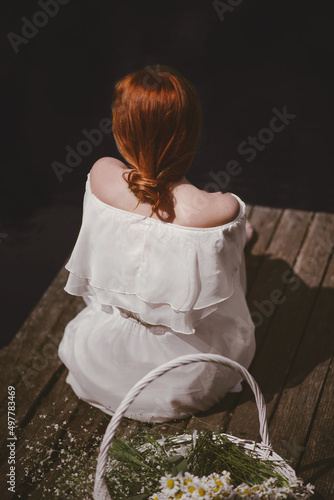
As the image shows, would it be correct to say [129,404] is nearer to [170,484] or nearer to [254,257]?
[170,484]

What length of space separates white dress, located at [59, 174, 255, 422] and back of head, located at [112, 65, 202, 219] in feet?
0.40

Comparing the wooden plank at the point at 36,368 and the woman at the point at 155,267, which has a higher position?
the woman at the point at 155,267

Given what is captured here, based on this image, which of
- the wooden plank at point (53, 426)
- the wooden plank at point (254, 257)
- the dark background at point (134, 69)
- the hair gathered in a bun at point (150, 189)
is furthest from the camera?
the dark background at point (134, 69)

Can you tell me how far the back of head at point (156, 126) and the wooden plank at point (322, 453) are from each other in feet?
3.17

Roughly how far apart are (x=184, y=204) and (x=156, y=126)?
0.26 metres

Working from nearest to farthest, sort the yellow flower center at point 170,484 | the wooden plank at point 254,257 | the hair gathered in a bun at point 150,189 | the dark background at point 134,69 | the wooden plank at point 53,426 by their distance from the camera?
1. the yellow flower center at point 170,484
2. the hair gathered in a bun at point 150,189
3. the wooden plank at point 53,426
4. the wooden plank at point 254,257
5. the dark background at point 134,69

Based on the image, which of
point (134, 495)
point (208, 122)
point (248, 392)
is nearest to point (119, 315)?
point (248, 392)

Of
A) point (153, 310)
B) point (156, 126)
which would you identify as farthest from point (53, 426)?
point (156, 126)

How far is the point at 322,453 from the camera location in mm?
1916

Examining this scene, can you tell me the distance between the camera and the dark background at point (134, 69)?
346cm

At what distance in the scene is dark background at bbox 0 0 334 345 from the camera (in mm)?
3459

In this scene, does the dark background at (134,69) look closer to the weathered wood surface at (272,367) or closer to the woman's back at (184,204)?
the weathered wood surface at (272,367)

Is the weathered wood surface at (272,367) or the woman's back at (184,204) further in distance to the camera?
the weathered wood surface at (272,367)

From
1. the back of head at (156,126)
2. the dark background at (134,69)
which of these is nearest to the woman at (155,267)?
the back of head at (156,126)
